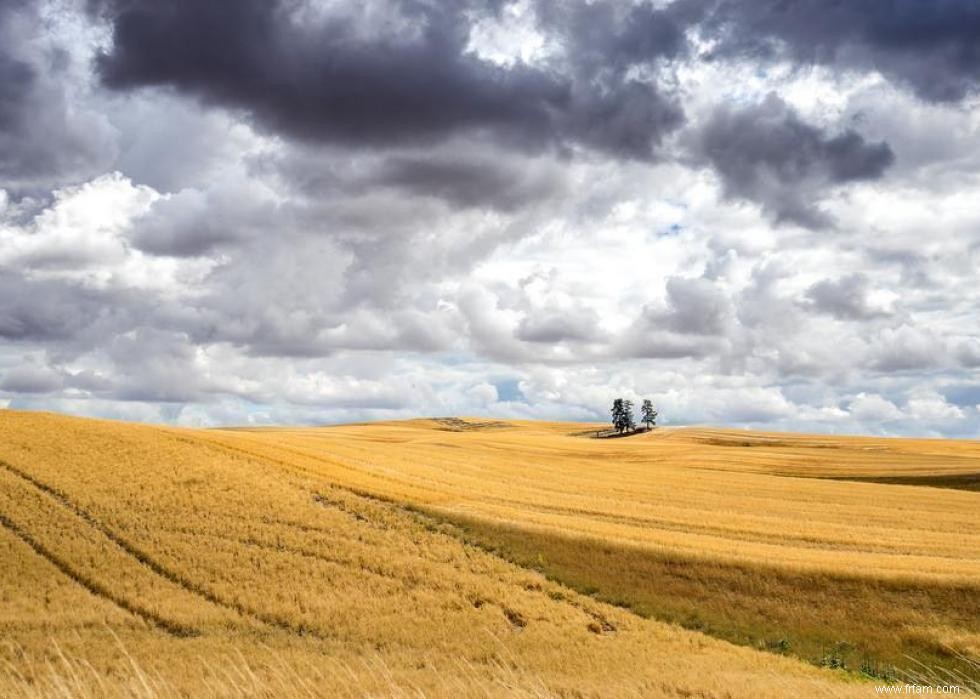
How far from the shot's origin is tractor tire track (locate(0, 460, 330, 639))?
79.5 ft

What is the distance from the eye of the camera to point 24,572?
93.7 feet

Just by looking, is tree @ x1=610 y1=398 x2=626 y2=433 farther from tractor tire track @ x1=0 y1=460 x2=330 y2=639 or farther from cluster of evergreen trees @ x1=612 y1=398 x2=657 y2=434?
tractor tire track @ x1=0 y1=460 x2=330 y2=639

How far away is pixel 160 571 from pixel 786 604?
21573mm

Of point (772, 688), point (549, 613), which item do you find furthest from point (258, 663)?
point (772, 688)

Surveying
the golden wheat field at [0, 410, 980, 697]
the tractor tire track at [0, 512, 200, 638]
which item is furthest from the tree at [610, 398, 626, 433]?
the tractor tire track at [0, 512, 200, 638]

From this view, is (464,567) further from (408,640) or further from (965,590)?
(965,590)

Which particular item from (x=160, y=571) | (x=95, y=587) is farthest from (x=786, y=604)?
(x=95, y=587)

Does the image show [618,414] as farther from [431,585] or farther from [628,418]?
[431,585]

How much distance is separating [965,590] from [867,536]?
39.8 feet

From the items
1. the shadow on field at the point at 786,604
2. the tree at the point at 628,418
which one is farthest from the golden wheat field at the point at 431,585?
the tree at the point at 628,418

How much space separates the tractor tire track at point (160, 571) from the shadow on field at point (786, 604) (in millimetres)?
9656

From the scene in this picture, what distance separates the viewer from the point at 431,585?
92.0 ft

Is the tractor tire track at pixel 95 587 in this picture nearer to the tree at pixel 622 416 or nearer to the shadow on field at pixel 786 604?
the shadow on field at pixel 786 604

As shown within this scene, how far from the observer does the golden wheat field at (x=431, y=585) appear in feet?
62.0
